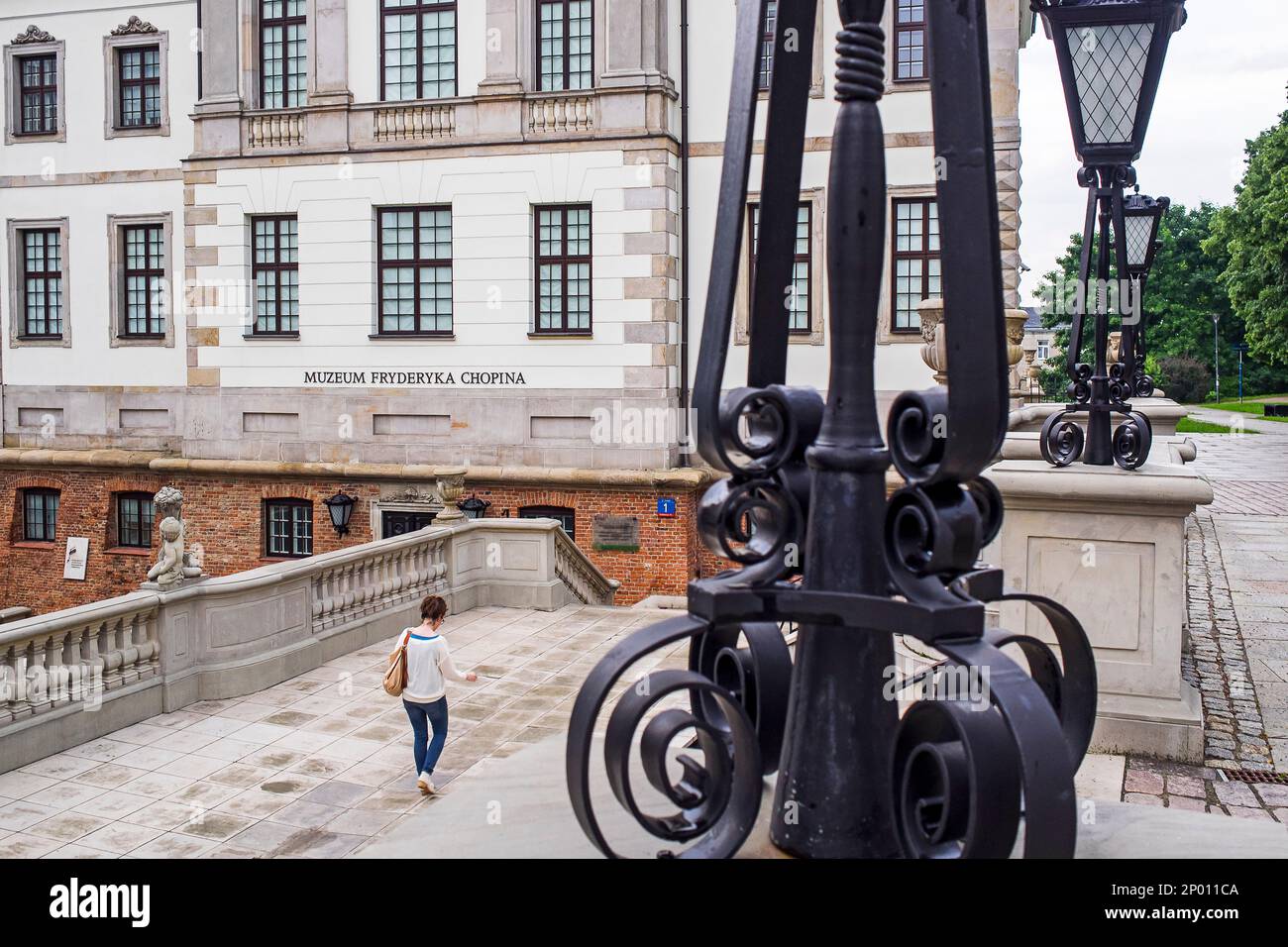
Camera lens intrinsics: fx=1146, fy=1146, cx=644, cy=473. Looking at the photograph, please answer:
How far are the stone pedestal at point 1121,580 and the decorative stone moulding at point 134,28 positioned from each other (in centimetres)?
2597

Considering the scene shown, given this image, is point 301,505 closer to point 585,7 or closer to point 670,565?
point 670,565

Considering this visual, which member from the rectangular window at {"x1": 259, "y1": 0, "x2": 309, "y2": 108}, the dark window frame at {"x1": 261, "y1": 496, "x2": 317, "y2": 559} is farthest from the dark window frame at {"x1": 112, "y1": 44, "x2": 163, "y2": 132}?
the dark window frame at {"x1": 261, "y1": 496, "x2": 317, "y2": 559}

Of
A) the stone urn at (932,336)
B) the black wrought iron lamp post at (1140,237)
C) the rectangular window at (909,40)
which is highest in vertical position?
the rectangular window at (909,40)

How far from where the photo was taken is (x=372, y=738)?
10.6 meters

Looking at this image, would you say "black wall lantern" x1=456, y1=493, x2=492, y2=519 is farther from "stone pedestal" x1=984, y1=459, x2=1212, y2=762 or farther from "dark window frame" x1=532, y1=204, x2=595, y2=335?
"stone pedestal" x1=984, y1=459, x2=1212, y2=762

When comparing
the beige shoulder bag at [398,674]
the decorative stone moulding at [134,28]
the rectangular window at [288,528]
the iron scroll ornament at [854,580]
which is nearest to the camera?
the iron scroll ornament at [854,580]

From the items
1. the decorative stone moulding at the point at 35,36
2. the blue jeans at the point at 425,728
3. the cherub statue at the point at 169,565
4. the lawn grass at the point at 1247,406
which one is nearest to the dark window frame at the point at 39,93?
the decorative stone moulding at the point at 35,36

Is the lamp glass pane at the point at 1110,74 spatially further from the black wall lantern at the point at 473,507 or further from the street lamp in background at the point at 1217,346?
the street lamp in background at the point at 1217,346

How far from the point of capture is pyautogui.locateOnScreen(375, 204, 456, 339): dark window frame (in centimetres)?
2439

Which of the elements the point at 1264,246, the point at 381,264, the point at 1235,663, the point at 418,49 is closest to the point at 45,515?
the point at 381,264

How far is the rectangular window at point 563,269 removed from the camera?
23.7 m

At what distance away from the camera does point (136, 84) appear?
27047 mm

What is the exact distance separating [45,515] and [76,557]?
5.47ft

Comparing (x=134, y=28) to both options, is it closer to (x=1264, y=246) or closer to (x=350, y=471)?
(x=350, y=471)
